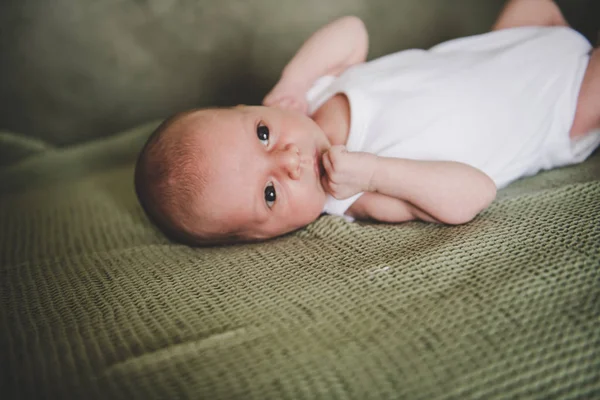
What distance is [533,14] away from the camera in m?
1.11

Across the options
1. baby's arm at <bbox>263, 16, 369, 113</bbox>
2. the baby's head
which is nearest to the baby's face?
the baby's head

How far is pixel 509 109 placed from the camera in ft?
2.97

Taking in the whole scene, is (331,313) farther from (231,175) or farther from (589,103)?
(589,103)

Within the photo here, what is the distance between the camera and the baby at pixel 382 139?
30.2 inches

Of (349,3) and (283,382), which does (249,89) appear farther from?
(283,382)

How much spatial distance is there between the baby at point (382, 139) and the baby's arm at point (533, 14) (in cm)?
9

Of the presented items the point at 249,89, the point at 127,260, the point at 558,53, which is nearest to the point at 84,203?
the point at 127,260

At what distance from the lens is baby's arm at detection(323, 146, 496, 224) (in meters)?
0.72

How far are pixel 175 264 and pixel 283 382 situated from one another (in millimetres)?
341

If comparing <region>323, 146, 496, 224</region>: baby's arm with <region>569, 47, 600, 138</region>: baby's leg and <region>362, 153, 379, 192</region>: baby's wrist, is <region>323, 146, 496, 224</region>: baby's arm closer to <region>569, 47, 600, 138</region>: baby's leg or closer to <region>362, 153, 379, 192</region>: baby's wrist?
<region>362, 153, 379, 192</region>: baby's wrist

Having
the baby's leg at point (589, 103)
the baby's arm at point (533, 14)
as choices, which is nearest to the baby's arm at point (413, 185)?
the baby's leg at point (589, 103)

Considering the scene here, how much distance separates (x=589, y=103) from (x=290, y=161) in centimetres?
66

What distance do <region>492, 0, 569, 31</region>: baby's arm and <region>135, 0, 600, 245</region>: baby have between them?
90 mm

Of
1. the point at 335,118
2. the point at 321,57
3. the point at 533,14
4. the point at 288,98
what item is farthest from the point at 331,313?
the point at 533,14
